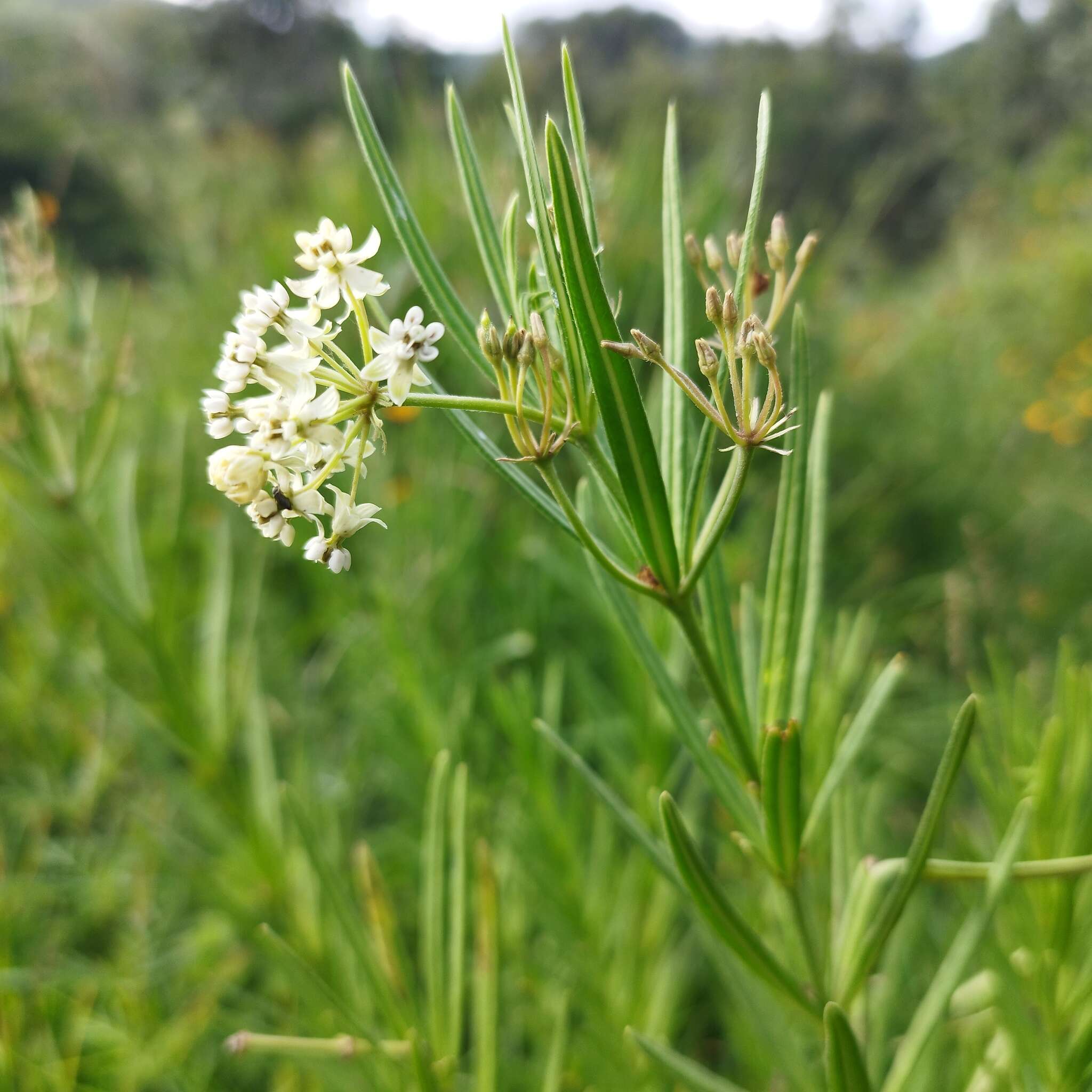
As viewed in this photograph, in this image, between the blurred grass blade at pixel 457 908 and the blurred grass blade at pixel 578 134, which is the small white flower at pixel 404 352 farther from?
the blurred grass blade at pixel 457 908

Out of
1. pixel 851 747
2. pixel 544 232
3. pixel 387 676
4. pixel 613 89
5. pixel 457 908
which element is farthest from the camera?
pixel 613 89

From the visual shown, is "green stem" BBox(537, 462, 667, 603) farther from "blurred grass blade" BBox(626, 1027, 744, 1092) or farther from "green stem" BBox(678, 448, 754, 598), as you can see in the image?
"blurred grass blade" BBox(626, 1027, 744, 1092)

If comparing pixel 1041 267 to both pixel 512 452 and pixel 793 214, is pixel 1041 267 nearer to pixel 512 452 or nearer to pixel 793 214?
pixel 793 214

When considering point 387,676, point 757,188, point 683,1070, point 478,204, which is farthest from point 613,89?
point 683,1070

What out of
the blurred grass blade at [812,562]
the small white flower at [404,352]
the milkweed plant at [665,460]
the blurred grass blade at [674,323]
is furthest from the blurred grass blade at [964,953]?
the small white flower at [404,352]

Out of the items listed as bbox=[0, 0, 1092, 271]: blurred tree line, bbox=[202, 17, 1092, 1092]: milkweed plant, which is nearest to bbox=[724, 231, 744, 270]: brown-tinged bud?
bbox=[202, 17, 1092, 1092]: milkweed plant

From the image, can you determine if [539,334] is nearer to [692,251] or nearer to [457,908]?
[692,251]
